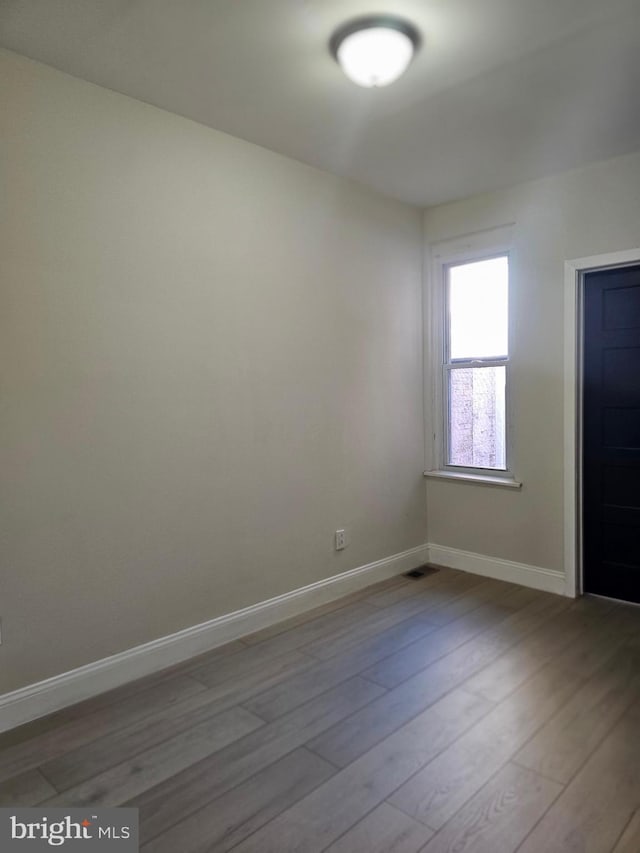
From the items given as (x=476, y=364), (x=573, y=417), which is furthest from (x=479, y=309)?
(x=573, y=417)

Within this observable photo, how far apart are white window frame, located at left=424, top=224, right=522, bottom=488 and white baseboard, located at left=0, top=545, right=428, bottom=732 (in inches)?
37.1

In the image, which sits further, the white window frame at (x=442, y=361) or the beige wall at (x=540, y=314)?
the white window frame at (x=442, y=361)

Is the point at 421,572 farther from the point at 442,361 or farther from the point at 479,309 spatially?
the point at 479,309

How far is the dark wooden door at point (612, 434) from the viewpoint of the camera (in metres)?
3.27

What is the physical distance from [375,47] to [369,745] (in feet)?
8.39

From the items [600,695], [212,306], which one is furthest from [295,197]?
[600,695]

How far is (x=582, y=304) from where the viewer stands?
3422 mm

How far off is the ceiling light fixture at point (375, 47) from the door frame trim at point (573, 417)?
179 cm

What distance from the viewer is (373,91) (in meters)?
2.45

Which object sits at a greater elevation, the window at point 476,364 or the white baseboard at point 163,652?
the window at point 476,364

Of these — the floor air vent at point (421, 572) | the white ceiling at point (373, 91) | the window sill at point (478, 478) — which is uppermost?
the white ceiling at point (373, 91)

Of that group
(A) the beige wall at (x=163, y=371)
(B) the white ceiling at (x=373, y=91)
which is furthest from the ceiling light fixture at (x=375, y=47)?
(A) the beige wall at (x=163, y=371)

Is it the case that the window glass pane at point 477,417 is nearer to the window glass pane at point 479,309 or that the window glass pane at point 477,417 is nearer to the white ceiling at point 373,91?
the window glass pane at point 479,309

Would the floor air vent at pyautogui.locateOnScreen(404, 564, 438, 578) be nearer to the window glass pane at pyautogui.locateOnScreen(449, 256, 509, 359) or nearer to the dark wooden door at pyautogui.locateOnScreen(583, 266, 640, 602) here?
the dark wooden door at pyautogui.locateOnScreen(583, 266, 640, 602)
